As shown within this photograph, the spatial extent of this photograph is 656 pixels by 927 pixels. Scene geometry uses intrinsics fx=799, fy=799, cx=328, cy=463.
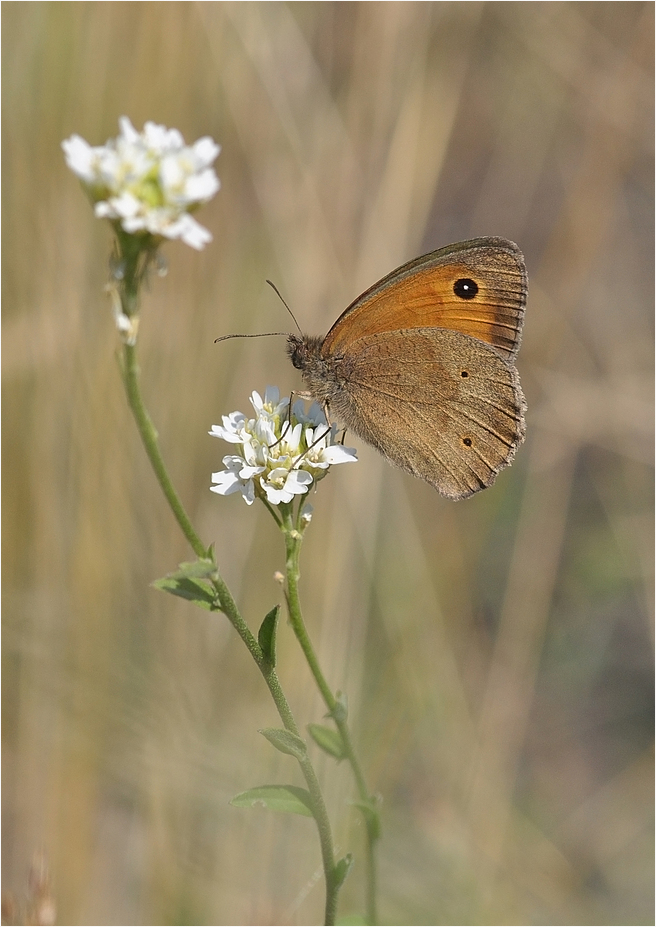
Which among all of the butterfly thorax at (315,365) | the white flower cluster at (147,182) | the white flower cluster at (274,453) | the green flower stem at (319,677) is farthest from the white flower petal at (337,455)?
the white flower cluster at (147,182)

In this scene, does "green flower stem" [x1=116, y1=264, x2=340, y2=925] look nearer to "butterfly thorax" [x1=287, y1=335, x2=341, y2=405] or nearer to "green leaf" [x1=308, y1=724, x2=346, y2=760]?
"green leaf" [x1=308, y1=724, x2=346, y2=760]

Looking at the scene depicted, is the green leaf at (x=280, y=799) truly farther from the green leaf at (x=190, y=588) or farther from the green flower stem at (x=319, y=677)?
the green leaf at (x=190, y=588)

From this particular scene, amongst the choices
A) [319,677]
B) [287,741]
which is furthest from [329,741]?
[287,741]

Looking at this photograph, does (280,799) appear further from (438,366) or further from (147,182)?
(438,366)

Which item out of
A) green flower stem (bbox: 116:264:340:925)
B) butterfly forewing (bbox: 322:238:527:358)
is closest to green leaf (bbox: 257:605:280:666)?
green flower stem (bbox: 116:264:340:925)

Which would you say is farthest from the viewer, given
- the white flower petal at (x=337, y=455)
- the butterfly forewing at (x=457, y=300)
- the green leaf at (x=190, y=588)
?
the butterfly forewing at (x=457, y=300)

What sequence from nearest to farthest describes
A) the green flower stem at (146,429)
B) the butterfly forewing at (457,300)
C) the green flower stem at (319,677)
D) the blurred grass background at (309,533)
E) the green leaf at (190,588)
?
the green flower stem at (146,429), the green leaf at (190,588), the green flower stem at (319,677), the butterfly forewing at (457,300), the blurred grass background at (309,533)

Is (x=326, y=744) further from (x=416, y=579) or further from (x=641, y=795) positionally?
(x=641, y=795)
